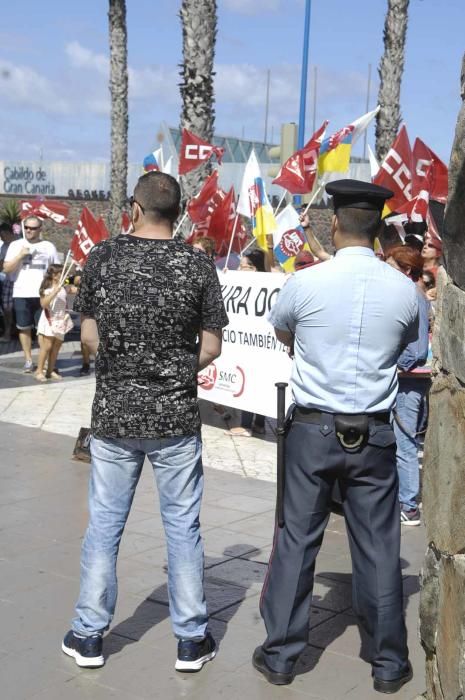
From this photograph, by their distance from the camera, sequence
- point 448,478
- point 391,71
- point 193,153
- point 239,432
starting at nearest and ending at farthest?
point 448,478, point 239,432, point 193,153, point 391,71

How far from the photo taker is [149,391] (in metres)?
4.04

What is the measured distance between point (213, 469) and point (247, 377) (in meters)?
1.33

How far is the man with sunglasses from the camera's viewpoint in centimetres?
1288

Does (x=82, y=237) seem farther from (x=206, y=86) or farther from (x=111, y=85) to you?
(x=111, y=85)

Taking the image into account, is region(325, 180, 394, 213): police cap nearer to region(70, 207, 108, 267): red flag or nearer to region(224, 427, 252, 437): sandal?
region(224, 427, 252, 437): sandal

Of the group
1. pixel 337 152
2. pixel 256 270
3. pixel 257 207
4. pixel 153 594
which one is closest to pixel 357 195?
pixel 153 594

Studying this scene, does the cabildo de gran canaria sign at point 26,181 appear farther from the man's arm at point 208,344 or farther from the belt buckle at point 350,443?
the belt buckle at point 350,443

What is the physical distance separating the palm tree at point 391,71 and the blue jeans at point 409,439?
10.6 meters

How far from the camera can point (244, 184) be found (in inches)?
423

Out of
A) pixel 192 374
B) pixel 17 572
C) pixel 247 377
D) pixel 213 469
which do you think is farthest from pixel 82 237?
pixel 192 374

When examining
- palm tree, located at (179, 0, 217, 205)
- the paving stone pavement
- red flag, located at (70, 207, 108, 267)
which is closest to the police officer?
the paving stone pavement

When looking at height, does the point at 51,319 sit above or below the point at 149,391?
below

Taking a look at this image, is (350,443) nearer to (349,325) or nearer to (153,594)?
(349,325)

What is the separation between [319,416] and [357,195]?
35.2 inches
